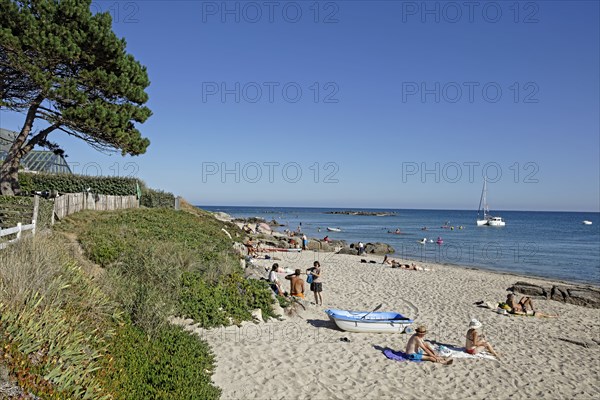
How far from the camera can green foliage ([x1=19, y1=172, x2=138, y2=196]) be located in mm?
25531

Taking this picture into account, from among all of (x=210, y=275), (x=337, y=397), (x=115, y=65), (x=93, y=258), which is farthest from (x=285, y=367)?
(x=115, y=65)

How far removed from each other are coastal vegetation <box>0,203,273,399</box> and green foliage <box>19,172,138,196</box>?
11632mm

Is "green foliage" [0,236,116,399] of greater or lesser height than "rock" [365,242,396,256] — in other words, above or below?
above

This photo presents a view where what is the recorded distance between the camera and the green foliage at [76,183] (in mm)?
25531

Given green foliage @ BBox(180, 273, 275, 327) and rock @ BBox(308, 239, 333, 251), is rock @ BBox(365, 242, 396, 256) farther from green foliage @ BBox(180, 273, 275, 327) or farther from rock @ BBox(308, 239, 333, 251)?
green foliage @ BBox(180, 273, 275, 327)

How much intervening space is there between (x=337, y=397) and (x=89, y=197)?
18.4 meters

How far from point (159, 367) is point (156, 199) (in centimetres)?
2683

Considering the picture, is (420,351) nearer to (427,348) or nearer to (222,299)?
(427,348)

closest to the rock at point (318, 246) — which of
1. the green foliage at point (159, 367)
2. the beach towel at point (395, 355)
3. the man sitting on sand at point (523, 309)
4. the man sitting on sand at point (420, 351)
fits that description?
the man sitting on sand at point (523, 309)

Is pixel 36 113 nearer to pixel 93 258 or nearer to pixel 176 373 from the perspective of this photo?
pixel 93 258

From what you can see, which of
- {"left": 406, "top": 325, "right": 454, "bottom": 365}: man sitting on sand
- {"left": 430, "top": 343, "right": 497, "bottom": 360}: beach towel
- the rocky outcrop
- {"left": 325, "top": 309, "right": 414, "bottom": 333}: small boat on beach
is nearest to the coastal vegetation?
{"left": 325, "top": 309, "right": 414, "bottom": 333}: small boat on beach

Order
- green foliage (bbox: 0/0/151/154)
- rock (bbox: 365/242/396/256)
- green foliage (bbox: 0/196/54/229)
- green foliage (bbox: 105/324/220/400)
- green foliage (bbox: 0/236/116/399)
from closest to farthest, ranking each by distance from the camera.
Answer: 1. green foliage (bbox: 0/236/116/399)
2. green foliage (bbox: 105/324/220/400)
3. green foliage (bbox: 0/196/54/229)
4. green foliage (bbox: 0/0/151/154)
5. rock (bbox: 365/242/396/256)

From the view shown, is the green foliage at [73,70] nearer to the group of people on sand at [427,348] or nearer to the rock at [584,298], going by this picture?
the group of people on sand at [427,348]

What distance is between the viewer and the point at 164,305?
384 inches
